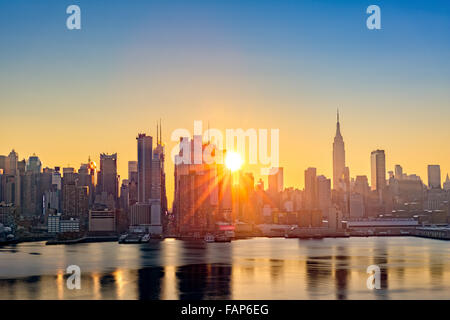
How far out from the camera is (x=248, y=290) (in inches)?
2344

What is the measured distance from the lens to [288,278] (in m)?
69.6

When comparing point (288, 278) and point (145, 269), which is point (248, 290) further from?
point (145, 269)

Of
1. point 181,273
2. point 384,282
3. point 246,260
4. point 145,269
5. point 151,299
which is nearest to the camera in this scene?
point 151,299

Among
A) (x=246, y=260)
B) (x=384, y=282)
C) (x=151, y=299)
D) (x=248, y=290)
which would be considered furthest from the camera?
(x=246, y=260)

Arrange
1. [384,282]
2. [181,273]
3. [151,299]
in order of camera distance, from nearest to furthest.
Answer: [151,299]
[384,282]
[181,273]

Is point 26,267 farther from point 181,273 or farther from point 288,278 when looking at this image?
point 288,278

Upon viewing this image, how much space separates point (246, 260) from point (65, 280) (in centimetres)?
3633
